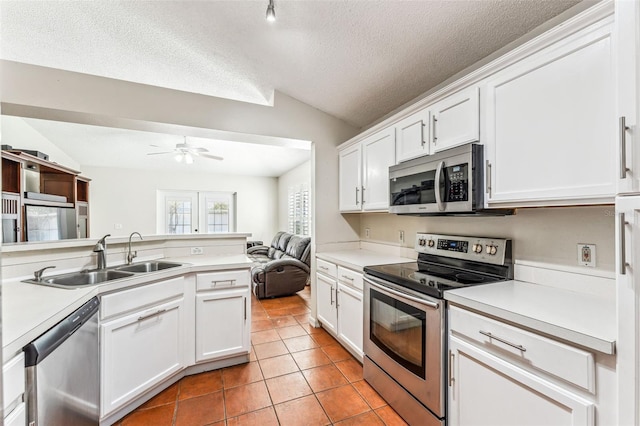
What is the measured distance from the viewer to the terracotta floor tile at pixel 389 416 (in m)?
1.85

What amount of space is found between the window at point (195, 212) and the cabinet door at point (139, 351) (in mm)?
5492


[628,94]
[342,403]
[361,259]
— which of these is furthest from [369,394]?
[628,94]

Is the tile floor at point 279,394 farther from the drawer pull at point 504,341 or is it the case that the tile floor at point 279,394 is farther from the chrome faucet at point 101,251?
the chrome faucet at point 101,251

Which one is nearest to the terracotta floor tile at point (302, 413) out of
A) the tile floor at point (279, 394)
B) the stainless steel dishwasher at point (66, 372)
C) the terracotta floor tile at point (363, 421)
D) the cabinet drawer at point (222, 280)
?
the tile floor at point (279, 394)

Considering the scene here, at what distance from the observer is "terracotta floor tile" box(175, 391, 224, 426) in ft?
6.17

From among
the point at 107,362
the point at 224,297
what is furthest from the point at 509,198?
the point at 107,362

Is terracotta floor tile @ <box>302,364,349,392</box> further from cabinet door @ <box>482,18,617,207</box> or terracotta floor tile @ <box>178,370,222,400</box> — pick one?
cabinet door @ <box>482,18,617,207</box>

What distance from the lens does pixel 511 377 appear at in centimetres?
132

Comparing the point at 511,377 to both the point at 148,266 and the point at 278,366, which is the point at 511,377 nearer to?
the point at 278,366

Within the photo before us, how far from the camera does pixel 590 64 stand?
1.29m

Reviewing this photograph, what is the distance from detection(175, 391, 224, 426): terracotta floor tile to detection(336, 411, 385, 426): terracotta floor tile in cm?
80

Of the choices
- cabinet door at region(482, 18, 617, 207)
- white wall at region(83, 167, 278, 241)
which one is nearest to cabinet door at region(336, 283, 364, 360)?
cabinet door at region(482, 18, 617, 207)

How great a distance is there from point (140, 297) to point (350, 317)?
62.9 inches

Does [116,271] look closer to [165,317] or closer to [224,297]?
[165,317]
